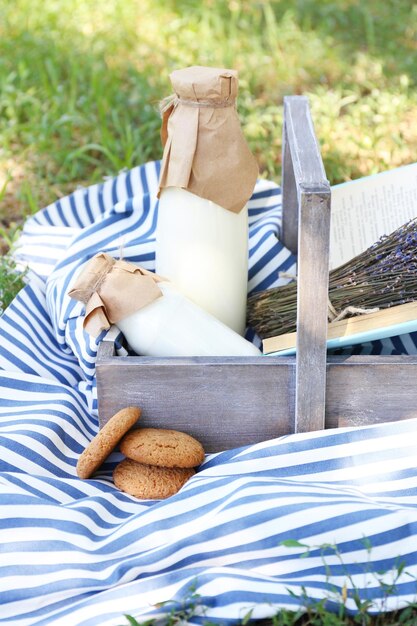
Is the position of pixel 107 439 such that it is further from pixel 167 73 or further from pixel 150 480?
pixel 167 73

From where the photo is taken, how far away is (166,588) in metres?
1.20

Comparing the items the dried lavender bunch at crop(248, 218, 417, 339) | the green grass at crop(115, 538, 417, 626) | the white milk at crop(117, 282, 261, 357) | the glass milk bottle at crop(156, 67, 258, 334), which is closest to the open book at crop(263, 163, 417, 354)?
the dried lavender bunch at crop(248, 218, 417, 339)

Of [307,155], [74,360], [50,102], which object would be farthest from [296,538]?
[50,102]

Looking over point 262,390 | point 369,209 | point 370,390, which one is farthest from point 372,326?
point 369,209

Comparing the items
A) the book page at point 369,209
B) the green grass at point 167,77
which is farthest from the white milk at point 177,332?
the green grass at point 167,77

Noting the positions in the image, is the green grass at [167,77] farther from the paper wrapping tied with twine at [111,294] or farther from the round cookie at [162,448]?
the round cookie at [162,448]

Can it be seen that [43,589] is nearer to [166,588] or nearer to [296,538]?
[166,588]

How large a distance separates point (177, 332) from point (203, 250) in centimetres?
17

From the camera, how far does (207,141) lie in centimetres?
152

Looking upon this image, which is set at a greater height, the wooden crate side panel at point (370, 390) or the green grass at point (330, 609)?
the wooden crate side panel at point (370, 390)

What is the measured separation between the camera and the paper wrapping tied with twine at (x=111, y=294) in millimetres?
1513

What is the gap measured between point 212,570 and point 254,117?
1992 millimetres

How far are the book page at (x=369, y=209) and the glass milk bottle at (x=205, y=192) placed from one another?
0.28 m

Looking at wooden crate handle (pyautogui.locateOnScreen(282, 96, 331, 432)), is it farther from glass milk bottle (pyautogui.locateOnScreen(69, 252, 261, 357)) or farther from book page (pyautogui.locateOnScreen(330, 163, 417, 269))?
book page (pyautogui.locateOnScreen(330, 163, 417, 269))
